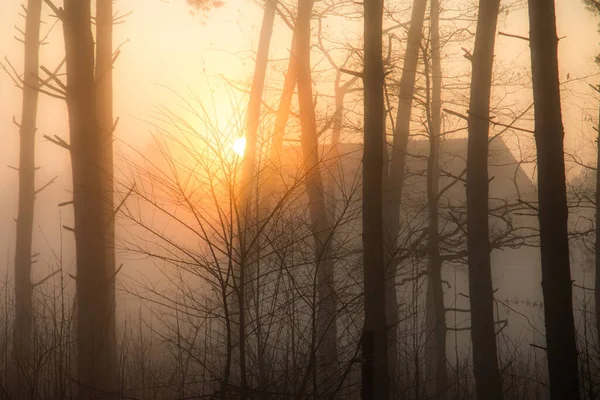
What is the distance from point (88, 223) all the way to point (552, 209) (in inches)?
189

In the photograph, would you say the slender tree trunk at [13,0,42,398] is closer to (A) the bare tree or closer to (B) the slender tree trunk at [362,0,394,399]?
(A) the bare tree

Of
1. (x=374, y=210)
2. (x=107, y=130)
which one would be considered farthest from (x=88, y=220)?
(x=374, y=210)

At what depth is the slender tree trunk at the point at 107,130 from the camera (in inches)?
286

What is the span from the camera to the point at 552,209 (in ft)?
26.0

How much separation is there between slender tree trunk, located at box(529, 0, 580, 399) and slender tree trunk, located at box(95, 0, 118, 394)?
4.53m

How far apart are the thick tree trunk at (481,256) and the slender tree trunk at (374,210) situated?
2640 millimetres

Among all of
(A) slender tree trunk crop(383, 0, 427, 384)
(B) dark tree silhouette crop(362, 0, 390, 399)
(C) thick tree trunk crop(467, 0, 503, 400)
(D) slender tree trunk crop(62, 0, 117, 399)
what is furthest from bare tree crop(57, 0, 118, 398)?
(A) slender tree trunk crop(383, 0, 427, 384)

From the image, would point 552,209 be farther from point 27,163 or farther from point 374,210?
point 27,163

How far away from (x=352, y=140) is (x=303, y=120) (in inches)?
172

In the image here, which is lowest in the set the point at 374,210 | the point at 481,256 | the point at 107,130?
the point at 481,256

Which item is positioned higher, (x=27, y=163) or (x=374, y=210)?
(x=27, y=163)

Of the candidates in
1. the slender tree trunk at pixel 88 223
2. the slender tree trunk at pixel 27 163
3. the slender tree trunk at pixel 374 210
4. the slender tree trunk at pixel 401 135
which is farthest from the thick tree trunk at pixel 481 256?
the slender tree trunk at pixel 27 163

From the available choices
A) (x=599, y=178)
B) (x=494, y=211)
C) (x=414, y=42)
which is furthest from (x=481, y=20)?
(x=599, y=178)

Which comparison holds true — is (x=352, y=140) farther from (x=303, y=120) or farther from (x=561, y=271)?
(x=561, y=271)
